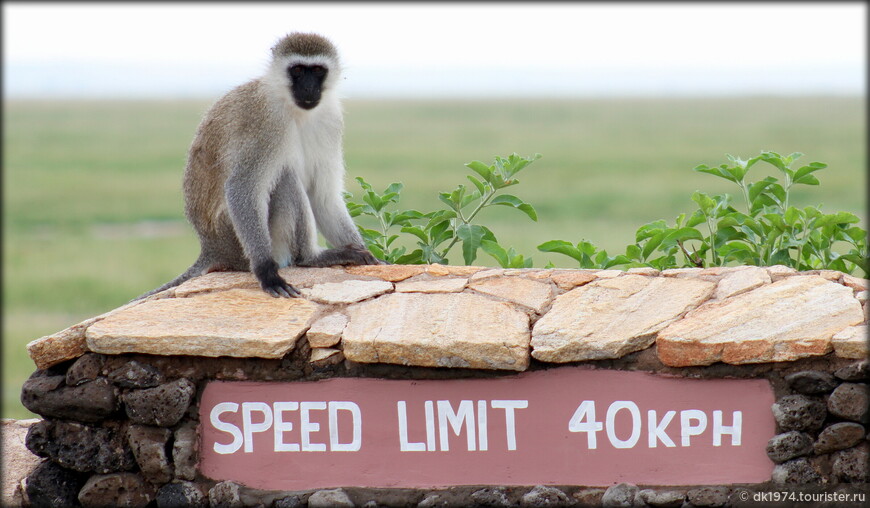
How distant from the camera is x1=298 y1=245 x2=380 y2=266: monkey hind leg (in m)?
5.09

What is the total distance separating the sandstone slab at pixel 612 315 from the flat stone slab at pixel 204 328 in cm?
98

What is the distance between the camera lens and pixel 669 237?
4953mm

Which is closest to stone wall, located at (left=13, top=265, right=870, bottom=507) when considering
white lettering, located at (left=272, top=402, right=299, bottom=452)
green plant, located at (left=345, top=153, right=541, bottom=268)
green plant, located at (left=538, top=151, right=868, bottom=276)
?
white lettering, located at (left=272, top=402, right=299, bottom=452)

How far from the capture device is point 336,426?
14.0 feet

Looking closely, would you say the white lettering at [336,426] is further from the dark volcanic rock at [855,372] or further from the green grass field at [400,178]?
the green grass field at [400,178]

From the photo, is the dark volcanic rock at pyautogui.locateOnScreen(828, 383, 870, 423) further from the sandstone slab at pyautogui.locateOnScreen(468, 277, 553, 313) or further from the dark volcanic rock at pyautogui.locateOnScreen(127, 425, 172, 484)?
the dark volcanic rock at pyautogui.locateOnScreen(127, 425, 172, 484)

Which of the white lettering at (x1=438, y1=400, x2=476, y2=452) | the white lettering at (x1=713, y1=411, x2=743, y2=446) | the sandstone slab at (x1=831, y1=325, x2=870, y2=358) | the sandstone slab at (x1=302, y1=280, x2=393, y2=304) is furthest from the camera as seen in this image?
the sandstone slab at (x1=302, y1=280, x2=393, y2=304)

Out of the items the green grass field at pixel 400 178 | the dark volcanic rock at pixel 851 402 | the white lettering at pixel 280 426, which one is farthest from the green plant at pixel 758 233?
the green grass field at pixel 400 178

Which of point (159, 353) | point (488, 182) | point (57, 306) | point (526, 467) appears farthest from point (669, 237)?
point (57, 306)

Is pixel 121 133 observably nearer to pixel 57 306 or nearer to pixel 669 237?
pixel 57 306

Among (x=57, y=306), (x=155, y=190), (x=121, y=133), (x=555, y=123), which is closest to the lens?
(x=57, y=306)

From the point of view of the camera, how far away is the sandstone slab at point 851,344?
3980 mm

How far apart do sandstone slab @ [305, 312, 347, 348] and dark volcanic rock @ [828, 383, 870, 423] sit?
6.06ft

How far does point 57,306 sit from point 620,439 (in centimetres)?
1284
